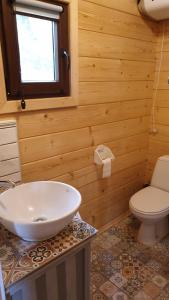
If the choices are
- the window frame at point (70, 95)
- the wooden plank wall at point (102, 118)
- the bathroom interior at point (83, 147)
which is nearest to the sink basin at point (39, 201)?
the bathroom interior at point (83, 147)

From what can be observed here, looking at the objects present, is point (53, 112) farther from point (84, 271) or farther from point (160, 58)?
point (160, 58)

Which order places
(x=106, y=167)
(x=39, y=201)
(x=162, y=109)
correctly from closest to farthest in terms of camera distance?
1. (x=39, y=201)
2. (x=106, y=167)
3. (x=162, y=109)

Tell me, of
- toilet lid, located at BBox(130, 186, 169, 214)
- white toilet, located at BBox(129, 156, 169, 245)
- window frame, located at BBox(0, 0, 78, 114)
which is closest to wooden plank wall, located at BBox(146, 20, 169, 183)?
white toilet, located at BBox(129, 156, 169, 245)

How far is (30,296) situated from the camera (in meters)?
0.93

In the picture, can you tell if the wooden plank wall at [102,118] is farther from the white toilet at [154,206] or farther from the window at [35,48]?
the white toilet at [154,206]

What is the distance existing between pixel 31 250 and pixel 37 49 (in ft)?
3.84

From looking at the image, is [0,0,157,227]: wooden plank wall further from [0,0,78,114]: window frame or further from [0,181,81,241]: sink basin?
[0,181,81,241]: sink basin

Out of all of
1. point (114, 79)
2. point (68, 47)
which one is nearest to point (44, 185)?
point (68, 47)

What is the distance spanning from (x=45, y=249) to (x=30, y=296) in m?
0.19

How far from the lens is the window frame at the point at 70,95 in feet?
4.20

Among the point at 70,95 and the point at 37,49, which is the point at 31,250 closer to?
the point at 70,95

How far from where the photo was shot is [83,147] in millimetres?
1836

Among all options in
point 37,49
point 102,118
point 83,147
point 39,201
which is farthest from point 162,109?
point 39,201

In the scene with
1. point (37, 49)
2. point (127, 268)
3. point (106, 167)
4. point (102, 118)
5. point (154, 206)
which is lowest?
point (127, 268)
